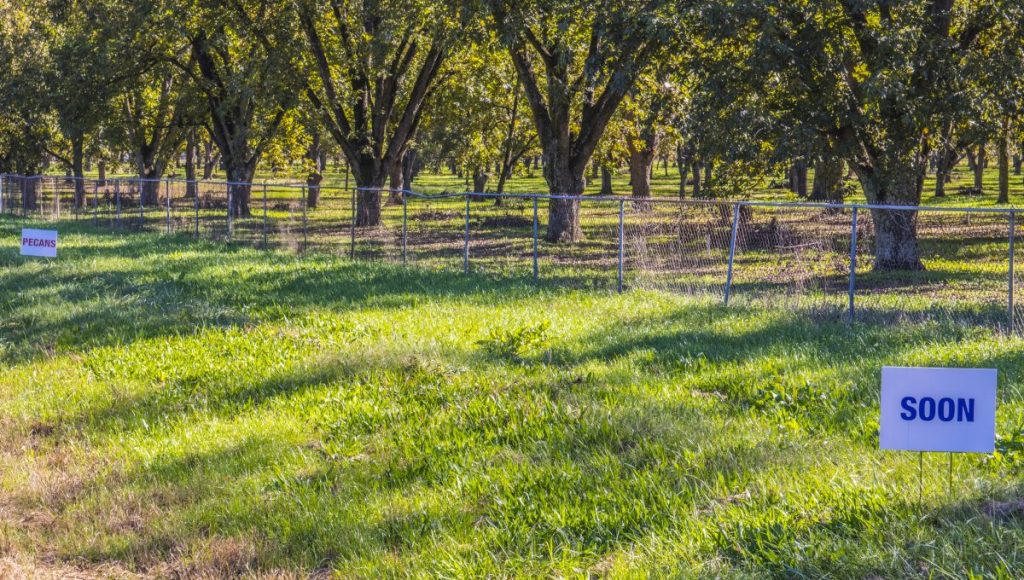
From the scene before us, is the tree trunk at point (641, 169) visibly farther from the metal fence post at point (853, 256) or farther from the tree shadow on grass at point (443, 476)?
the tree shadow on grass at point (443, 476)

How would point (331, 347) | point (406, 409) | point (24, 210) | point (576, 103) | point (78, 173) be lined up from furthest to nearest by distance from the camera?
point (78, 173)
point (24, 210)
point (576, 103)
point (331, 347)
point (406, 409)

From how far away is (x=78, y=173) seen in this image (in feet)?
163

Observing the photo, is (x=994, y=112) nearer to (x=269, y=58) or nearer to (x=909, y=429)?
(x=909, y=429)

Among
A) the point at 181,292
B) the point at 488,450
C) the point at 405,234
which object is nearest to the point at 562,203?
the point at 405,234

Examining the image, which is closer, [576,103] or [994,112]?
[994,112]

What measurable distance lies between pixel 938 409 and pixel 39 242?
13.0 metres

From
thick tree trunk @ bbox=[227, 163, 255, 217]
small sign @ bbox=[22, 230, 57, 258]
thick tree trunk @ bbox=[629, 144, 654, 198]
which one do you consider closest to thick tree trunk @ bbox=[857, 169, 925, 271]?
small sign @ bbox=[22, 230, 57, 258]

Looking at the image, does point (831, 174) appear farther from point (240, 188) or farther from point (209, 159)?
point (209, 159)

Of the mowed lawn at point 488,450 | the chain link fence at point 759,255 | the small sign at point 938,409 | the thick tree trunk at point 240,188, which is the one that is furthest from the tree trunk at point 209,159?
the small sign at point 938,409

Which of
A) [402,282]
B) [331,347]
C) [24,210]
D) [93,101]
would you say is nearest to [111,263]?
[402,282]

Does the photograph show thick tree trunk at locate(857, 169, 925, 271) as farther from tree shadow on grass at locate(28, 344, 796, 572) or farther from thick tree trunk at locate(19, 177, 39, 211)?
thick tree trunk at locate(19, 177, 39, 211)

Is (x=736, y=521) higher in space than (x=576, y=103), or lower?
lower

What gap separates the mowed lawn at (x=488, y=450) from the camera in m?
4.90

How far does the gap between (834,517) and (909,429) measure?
2.06ft
